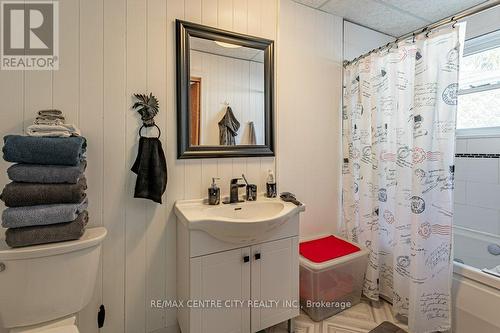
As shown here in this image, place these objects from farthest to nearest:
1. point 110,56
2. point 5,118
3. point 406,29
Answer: point 406,29 → point 110,56 → point 5,118

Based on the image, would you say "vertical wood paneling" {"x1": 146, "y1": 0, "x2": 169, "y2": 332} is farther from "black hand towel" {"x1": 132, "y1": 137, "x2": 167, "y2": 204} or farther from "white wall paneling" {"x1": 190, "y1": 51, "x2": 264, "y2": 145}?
"white wall paneling" {"x1": 190, "y1": 51, "x2": 264, "y2": 145}

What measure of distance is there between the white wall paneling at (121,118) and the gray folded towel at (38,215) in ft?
0.85

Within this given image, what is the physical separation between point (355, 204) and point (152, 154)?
5.44 ft

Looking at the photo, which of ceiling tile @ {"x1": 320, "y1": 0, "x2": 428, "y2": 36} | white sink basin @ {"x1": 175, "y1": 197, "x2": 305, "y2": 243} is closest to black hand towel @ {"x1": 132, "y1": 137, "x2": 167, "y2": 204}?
white sink basin @ {"x1": 175, "y1": 197, "x2": 305, "y2": 243}

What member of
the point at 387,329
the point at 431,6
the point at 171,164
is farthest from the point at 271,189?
the point at 431,6

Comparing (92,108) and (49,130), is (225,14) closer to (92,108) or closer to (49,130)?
(92,108)

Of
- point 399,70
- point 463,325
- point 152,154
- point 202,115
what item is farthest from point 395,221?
point 152,154

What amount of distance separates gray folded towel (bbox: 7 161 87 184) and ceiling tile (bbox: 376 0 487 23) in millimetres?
2421

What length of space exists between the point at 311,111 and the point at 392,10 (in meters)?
1.06

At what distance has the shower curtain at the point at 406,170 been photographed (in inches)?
55.8

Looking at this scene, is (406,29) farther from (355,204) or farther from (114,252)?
(114,252)

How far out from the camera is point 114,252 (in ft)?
4.53

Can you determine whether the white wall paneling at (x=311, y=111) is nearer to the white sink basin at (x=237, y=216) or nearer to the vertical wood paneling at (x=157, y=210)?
the white sink basin at (x=237, y=216)

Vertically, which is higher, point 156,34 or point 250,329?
point 156,34
